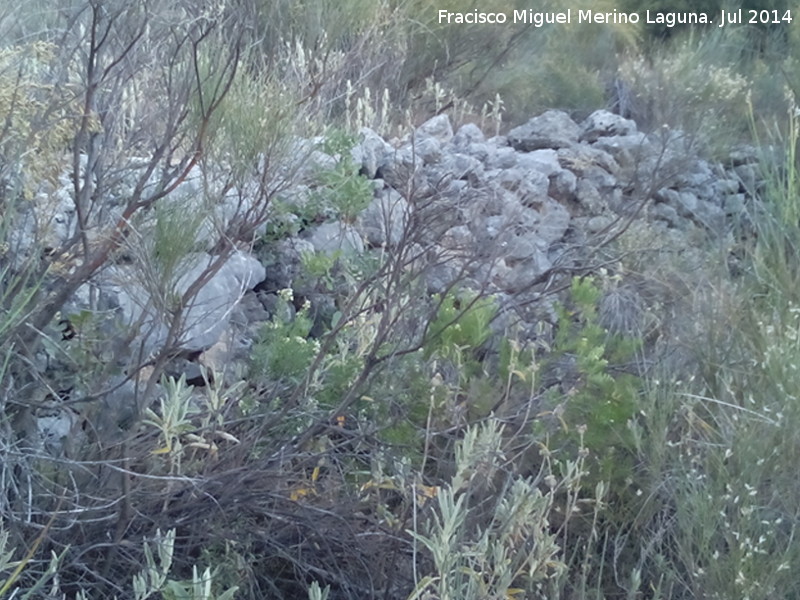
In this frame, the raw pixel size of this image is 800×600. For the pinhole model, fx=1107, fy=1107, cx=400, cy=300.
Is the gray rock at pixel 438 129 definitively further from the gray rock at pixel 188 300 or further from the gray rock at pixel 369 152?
the gray rock at pixel 188 300

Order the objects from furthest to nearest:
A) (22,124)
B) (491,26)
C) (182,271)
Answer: (491,26) < (22,124) < (182,271)

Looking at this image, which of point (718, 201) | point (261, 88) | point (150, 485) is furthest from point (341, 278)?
point (718, 201)

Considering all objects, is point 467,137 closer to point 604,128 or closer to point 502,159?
point 502,159

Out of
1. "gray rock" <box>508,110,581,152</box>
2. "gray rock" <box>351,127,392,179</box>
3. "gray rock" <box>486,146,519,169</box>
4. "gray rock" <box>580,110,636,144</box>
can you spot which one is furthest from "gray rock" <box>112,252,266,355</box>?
"gray rock" <box>580,110,636,144</box>

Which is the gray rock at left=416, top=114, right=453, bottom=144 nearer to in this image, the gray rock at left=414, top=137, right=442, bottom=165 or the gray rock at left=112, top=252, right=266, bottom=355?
the gray rock at left=414, top=137, right=442, bottom=165

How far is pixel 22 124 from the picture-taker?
283cm

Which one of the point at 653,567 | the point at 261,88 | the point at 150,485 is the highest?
the point at 261,88

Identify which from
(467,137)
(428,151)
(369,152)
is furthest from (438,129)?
(369,152)

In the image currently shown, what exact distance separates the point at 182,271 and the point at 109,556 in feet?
2.17

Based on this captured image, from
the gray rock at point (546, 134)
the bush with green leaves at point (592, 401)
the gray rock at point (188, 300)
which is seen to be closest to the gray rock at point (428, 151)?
the gray rock at point (546, 134)

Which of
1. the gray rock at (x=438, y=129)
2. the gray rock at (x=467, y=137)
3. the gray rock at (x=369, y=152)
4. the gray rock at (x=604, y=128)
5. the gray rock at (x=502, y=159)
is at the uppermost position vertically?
the gray rock at (x=369, y=152)

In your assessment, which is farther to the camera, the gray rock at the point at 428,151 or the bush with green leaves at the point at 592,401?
the gray rock at the point at 428,151

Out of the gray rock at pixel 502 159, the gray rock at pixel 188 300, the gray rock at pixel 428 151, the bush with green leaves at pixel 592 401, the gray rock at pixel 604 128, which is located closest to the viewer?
the gray rock at pixel 188 300

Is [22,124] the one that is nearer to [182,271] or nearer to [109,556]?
[182,271]
